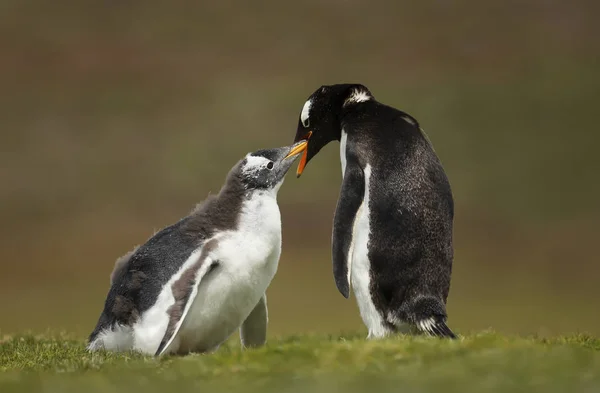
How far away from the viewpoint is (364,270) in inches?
291

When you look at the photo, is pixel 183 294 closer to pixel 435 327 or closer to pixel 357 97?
pixel 435 327

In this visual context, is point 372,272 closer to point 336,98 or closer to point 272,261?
point 272,261

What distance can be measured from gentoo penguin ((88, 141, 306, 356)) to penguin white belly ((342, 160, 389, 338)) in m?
0.66

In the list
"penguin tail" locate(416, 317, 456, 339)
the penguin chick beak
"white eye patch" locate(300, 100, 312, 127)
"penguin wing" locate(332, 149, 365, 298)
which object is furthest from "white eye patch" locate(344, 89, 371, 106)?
"penguin tail" locate(416, 317, 456, 339)

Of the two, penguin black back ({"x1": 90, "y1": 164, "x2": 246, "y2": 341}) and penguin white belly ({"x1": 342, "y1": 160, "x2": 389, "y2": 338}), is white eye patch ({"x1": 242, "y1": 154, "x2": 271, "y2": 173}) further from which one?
penguin white belly ({"x1": 342, "y1": 160, "x2": 389, "y2": 338})

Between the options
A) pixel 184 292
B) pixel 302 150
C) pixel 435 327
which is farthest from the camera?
pixel 302 150

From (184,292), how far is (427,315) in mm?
1942

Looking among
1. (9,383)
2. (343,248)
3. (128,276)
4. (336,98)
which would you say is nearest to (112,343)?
(128,276)

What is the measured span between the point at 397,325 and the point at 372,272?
1.54ft

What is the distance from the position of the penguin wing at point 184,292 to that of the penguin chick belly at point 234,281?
0.29ft

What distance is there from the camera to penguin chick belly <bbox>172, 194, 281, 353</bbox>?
272 inches

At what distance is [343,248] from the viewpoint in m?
7.49

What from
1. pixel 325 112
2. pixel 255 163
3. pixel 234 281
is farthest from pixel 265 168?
pixel 325 112

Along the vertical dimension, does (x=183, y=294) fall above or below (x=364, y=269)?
below
